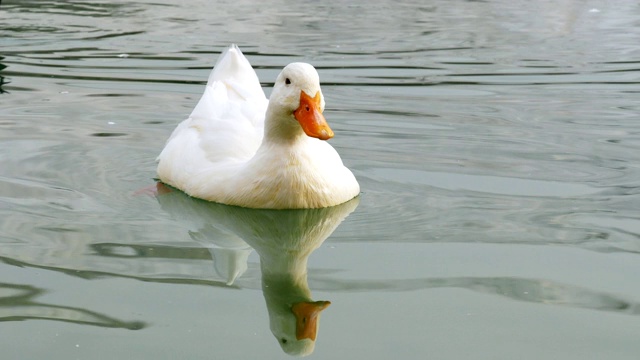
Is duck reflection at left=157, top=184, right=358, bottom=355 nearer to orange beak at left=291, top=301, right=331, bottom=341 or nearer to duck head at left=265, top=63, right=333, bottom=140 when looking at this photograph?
orange beak at left=291, top=301, right=331, bottom=341

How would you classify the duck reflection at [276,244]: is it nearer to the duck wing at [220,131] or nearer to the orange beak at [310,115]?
the duck wing at [220,131]

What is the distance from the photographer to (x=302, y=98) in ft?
20.7

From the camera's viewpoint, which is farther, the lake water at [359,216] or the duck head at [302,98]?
the duck head at [302,98]

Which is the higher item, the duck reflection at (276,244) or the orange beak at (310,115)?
the orange beak at (310,115)

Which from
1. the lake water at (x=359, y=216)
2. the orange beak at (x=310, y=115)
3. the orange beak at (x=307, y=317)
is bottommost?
the lake water at (x=359, y=216)

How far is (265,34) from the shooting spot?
13281 mm

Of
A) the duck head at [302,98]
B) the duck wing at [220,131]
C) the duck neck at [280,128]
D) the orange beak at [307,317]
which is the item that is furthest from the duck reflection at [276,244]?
the duck head at [302,98]

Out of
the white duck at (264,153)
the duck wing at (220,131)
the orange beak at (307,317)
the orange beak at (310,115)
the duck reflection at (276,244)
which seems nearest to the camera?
the orange beak at (307,317)

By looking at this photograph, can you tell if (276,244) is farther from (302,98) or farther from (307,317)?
(307,317)

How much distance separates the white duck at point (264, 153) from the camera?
20.8ft

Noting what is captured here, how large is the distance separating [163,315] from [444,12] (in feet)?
36.4

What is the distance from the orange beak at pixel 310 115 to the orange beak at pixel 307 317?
1305 mm

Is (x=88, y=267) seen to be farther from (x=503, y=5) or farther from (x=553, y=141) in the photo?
(x=503, y=5)

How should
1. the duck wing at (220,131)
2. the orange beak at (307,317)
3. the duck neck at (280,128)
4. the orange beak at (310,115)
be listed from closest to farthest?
1. the orange beak at (307,317)
2. the orange beak at (310,115)
3. the duck neck at (280,128)
4. the duck wing at (220,131)
